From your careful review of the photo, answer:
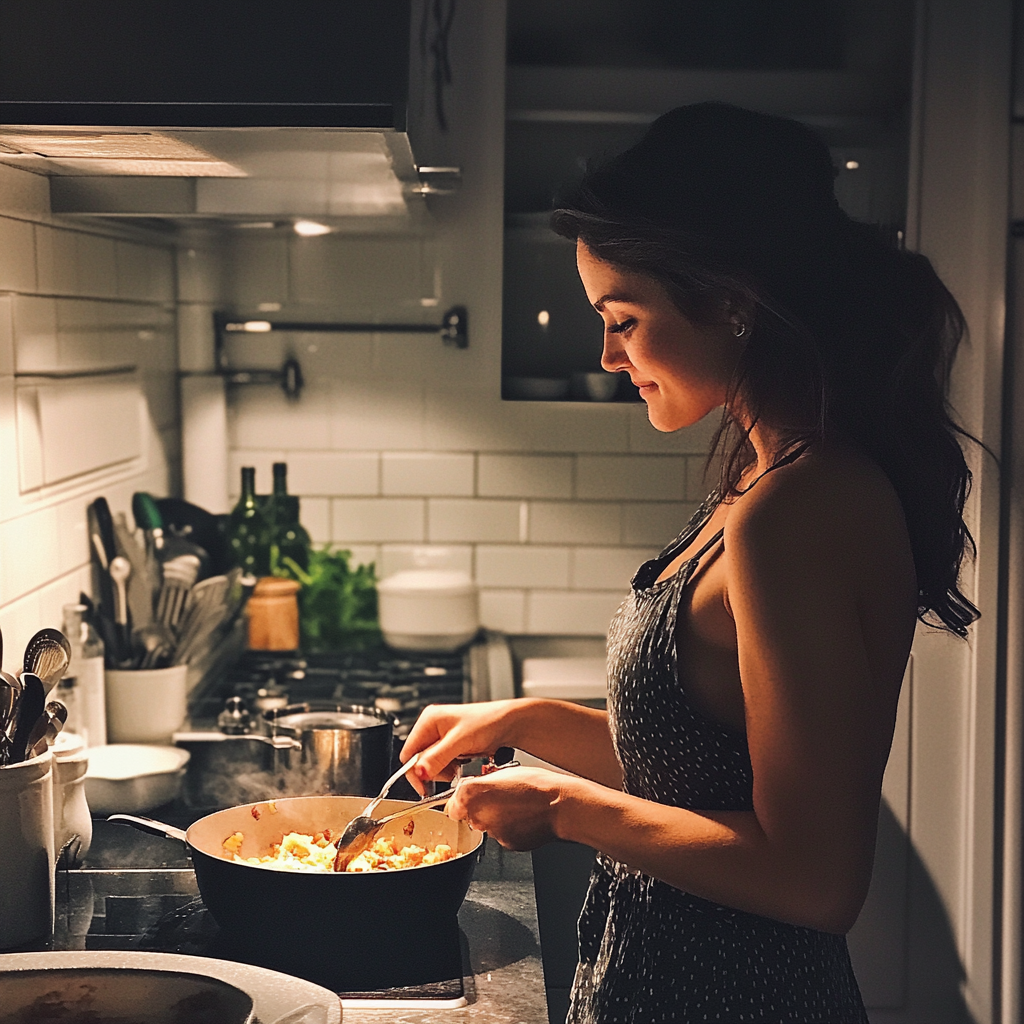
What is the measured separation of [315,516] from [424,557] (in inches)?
10.9

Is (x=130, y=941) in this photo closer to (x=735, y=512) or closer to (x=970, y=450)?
(x=735, y=512)

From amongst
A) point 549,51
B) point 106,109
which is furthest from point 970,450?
point 106,109

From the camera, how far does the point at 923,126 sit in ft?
7.79

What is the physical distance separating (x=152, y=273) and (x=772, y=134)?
1.89 metres

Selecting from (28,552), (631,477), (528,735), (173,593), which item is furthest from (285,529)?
(528,735)

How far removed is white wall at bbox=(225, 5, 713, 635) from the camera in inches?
118

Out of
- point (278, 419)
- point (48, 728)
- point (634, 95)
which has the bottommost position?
point (48, 728)

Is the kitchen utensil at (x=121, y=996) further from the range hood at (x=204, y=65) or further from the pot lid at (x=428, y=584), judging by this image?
the pot lid at (x=428, y=584)

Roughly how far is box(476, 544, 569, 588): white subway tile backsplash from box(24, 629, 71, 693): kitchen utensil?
66.0 inches

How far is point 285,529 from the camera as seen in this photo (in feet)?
9.78

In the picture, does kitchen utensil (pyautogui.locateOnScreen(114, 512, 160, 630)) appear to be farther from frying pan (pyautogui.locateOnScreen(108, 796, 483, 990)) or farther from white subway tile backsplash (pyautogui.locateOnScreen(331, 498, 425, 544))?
frying pan (pyautogui.locateOnScreen(108, 796, 483, 990))

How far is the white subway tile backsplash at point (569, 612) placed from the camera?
3092 millimetres

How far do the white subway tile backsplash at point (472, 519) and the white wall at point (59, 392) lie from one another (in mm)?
683

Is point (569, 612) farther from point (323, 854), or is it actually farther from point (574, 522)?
point (323, 854)
